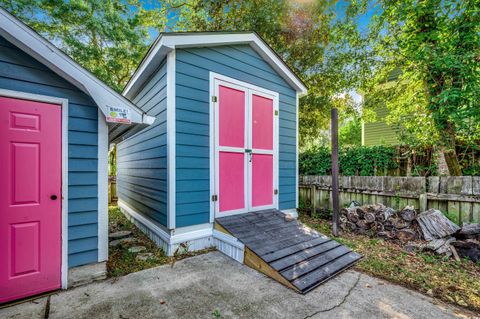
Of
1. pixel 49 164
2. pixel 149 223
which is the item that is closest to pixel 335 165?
pixel 149 223

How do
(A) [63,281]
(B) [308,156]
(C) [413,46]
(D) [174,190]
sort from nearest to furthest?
(A) [63,281] < (D) [174,190] < (C) [413,46] < (B) [308,156]

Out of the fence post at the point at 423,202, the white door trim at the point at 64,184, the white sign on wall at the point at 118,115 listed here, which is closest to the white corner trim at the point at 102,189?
the white sign on wall at the point at 118,115

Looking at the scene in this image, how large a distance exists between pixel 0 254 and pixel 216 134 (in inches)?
108

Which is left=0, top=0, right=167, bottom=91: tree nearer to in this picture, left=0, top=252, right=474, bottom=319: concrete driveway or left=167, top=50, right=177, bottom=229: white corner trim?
left=167, top=50, right=177, bottom=229: white corner trim

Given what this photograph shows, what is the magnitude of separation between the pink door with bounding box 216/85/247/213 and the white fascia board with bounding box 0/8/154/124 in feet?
4.59

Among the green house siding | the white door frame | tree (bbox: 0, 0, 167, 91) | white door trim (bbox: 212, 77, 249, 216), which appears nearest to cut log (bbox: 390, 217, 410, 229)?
the white door frame

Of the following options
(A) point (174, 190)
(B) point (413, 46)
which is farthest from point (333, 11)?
(A) point (174, 190)

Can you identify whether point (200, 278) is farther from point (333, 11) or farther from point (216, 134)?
point (333, 11)

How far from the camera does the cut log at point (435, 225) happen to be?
339 cm

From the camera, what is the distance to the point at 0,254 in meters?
2.01

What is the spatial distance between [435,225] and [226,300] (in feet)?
11.6

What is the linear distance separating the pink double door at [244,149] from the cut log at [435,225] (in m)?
2.50

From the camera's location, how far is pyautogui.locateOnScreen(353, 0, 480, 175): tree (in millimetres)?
3761

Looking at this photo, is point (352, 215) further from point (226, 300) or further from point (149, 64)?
point (149, 64)
